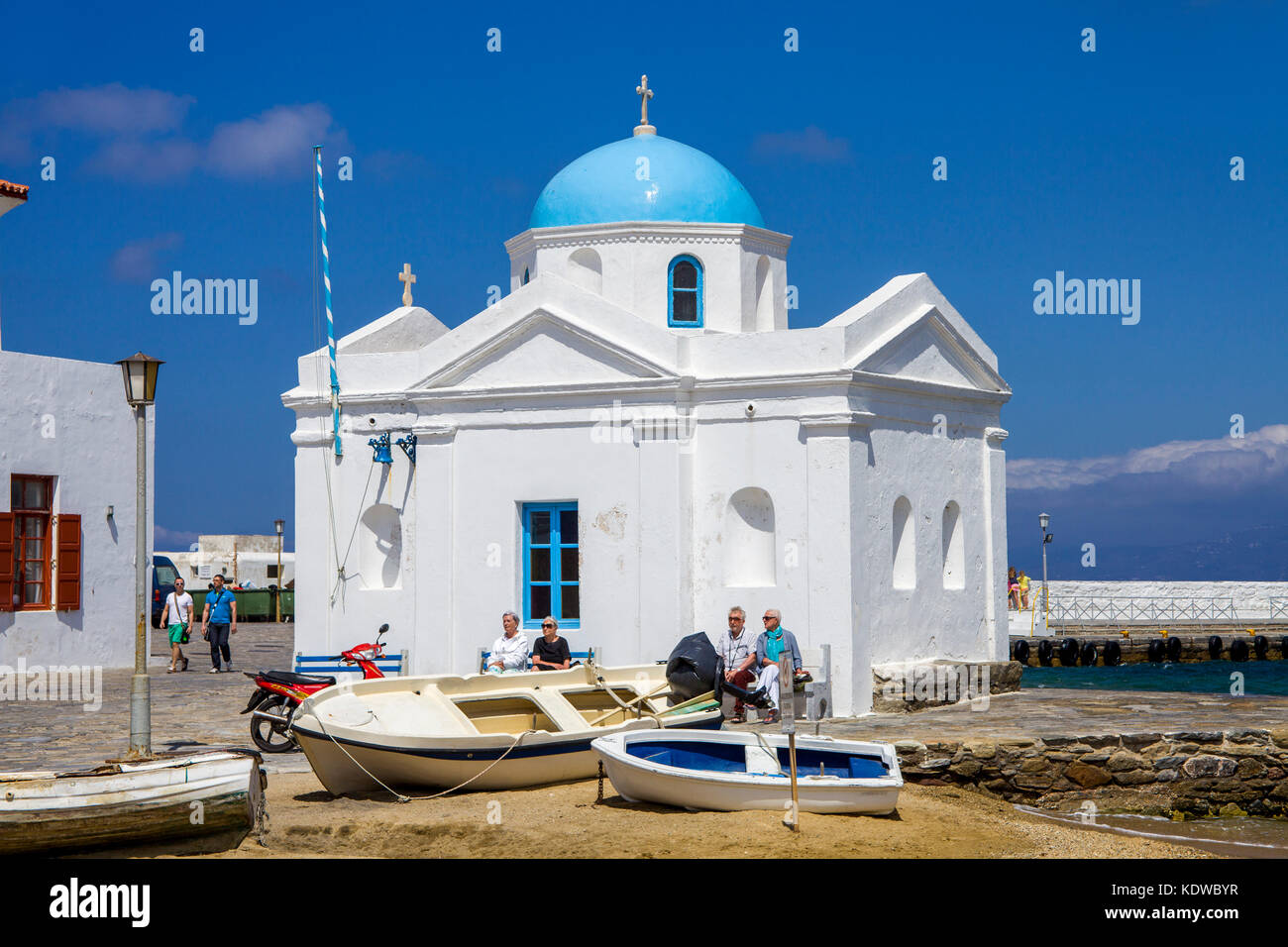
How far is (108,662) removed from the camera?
22.9 meters

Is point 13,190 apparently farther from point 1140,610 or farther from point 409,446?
point 1140,610

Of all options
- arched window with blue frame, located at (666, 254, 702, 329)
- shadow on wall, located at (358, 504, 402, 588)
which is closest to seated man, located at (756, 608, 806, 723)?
arched window with blue frame, located at (666, 254, 702, 329)

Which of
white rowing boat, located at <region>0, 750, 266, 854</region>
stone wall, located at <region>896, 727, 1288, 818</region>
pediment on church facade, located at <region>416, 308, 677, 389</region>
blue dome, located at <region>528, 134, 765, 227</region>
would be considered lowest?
stone wall, located at <region>896, 727, 1288, 818</region>

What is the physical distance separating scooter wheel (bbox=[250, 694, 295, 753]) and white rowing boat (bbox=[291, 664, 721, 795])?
1762 millimetres

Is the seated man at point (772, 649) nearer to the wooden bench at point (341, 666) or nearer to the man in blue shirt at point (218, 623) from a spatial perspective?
the wooden bench at point (341, 666)

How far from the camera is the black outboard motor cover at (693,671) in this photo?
14.8 m

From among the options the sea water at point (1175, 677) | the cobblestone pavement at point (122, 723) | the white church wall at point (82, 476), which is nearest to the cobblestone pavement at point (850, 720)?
the cobblestone pavement at point (122, 723)

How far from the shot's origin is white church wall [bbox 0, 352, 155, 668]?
2170cm

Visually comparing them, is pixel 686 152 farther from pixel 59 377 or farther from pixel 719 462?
pixel 59 377

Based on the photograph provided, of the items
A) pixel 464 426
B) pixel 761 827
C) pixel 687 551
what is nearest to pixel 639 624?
pixel 687 551

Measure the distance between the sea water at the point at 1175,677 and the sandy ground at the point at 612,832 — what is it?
2203 cm

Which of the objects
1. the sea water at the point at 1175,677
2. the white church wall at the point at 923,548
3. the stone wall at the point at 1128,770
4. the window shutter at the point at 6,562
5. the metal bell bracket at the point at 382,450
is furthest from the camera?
the sea water at the point at 1175,677

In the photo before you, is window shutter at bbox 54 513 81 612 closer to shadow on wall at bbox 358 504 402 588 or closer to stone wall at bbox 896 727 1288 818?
shadow on wall at bbox 358 504 402 588

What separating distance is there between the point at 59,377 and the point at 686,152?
10611 mm
